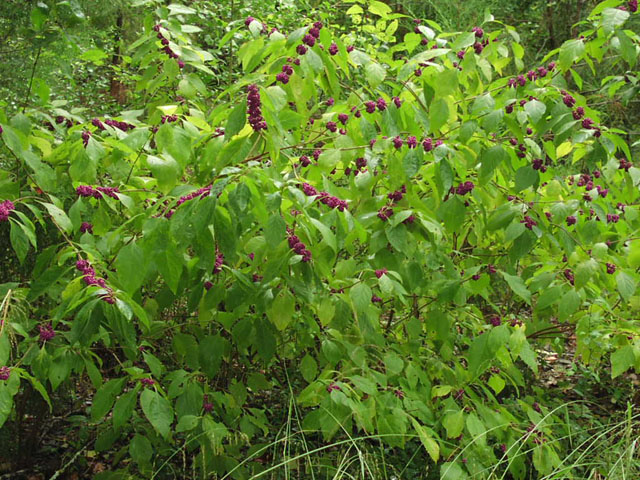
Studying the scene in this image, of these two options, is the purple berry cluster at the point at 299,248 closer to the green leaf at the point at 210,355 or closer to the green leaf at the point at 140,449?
the green leaf at the point at 210,355

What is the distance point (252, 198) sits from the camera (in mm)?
1574

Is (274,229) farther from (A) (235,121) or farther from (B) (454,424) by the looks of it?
(B) (454,424)

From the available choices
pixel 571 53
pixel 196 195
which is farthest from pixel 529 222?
pixel 196 195

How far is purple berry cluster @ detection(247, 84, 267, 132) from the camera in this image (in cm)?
166

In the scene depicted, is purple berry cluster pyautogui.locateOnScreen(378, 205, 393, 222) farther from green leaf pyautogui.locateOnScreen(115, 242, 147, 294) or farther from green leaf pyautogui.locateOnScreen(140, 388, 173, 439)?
green leaf pyautogui.locateOnScreen(140, 388, 173, 439)

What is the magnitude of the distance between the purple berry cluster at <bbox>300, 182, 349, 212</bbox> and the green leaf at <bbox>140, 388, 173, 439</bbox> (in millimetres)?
768

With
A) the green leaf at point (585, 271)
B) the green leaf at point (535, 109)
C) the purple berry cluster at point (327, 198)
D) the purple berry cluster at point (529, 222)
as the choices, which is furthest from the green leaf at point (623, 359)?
the purple berry cluster at point (327, 198)

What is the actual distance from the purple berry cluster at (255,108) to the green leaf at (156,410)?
0.86 metres

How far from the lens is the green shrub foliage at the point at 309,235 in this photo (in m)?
1.72

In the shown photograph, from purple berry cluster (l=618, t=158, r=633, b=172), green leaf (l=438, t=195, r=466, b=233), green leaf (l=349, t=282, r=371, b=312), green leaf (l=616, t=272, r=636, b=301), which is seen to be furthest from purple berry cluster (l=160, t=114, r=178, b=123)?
purple berry cluster (l=618, t=158, r=633, b=172)

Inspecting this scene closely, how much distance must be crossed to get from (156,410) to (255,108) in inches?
37.0

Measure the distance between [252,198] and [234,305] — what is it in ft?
1.60

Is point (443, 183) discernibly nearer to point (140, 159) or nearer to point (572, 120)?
point (572, 120)

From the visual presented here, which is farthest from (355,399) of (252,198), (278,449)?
(278,449)
